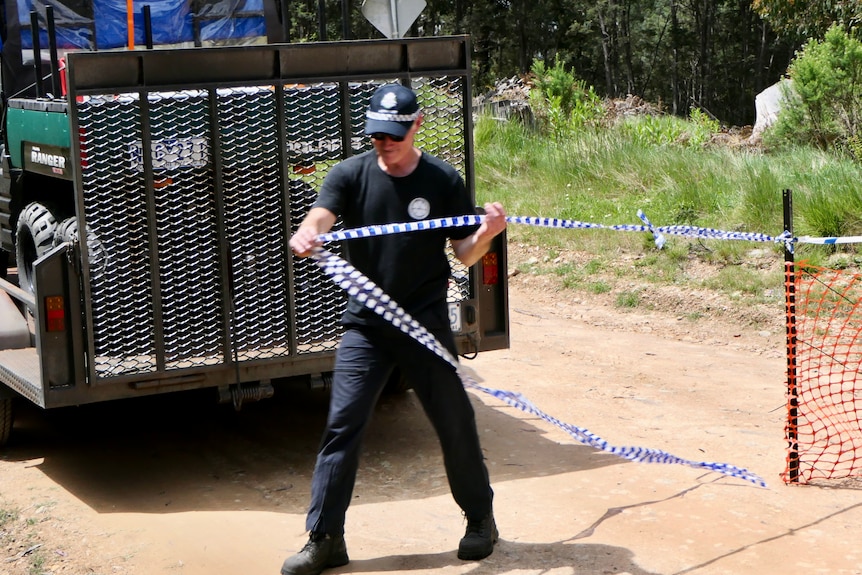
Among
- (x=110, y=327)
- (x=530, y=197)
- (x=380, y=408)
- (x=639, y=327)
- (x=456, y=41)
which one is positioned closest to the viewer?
(x=110, y=327)

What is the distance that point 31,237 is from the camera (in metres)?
6.97

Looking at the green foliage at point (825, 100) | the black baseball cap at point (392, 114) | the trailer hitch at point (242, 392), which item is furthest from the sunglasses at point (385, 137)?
the green foliage at point (825, 100)

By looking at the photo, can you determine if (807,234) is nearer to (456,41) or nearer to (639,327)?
(639,327)

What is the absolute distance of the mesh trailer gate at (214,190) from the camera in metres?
5.61

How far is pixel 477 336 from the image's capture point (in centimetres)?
655

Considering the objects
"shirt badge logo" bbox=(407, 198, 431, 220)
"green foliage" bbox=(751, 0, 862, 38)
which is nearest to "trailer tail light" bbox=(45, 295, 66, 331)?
"shirt badge logo" bbox=(407, 198, 431, 220)

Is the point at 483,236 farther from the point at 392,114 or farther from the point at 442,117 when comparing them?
the point at 442,117

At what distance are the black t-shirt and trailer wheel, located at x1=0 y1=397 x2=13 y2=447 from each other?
114 inches

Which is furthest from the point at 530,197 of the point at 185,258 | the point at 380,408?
the point at 185,258

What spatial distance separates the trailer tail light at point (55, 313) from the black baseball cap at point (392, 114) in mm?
2071

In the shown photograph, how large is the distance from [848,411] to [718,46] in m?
53.0

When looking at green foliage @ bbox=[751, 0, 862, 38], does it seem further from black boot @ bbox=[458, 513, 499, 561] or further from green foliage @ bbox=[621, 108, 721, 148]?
black boot @ bbox=[458, 513, 499, 561]

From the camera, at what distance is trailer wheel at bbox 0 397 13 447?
6.62 m

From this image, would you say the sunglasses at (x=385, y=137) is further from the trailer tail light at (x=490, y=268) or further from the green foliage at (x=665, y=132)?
the green foliage at (x=665, y=132)
